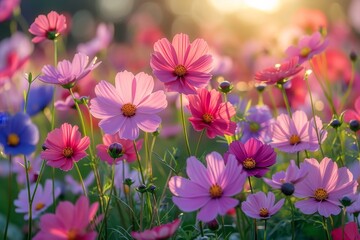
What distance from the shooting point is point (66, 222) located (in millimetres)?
837

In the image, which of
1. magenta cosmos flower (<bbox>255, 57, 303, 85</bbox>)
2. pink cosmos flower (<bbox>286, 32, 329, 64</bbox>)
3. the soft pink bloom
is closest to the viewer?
the soft pink bloom

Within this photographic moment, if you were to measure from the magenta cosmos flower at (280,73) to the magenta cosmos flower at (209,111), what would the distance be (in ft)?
0.30

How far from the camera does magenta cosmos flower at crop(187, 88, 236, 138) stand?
1023 mm

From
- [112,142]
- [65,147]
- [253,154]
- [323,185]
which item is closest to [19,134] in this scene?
[65,147]

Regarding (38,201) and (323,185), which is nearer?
(323,185)

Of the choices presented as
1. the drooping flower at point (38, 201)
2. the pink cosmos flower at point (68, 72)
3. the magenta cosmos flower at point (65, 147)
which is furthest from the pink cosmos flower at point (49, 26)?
the drooping flower at point (38, 201)

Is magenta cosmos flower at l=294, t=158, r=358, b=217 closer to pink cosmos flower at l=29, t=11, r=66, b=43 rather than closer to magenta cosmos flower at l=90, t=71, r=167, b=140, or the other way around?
magenta cosmos flower at l=90, t=71, r=167, b=140

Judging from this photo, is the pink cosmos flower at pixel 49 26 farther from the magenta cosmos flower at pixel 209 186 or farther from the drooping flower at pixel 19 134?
the magenta cosmos flower at pixel 209 186

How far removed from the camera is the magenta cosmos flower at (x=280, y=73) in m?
1.08

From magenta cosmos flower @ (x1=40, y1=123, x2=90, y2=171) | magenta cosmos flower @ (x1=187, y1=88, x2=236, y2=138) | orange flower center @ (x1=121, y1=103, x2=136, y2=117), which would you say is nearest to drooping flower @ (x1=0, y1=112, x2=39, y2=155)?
magenta cosmos flower @ (x1=40, y1=123, x2=90, y2=171)

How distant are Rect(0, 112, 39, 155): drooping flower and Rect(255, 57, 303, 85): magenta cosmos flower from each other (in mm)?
365

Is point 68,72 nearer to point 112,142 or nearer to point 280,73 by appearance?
point 112,142

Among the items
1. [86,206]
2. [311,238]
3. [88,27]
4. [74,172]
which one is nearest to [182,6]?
[88,27]

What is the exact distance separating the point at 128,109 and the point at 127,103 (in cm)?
1
